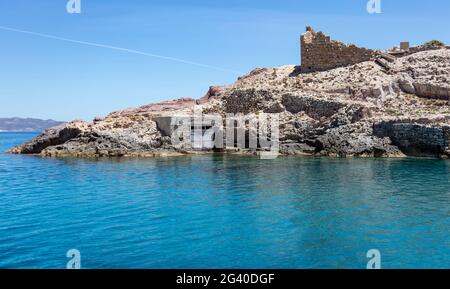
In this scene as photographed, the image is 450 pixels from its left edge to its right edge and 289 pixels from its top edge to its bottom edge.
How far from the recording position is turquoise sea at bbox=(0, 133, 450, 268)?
17.6 m

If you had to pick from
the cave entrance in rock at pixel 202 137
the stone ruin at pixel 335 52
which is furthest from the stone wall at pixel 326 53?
the cave entrance in rock at pixel 202 137

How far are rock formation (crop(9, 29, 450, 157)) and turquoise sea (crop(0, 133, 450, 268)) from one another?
8.77 m

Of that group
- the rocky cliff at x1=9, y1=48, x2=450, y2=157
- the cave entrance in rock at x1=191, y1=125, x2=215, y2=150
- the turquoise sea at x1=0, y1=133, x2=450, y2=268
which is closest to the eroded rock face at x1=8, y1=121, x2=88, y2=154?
the rocky cliff at x1=9, y1=48, x2=450, y2=157

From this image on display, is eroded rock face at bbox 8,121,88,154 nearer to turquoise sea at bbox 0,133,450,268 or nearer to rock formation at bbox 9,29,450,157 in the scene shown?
rock formation at bbox 9,29,450,157

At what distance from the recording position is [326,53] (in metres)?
66.6

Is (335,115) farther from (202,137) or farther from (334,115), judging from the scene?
(202,137)

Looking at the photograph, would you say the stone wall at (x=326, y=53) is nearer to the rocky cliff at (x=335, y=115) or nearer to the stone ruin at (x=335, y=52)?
the stone ruin at (x=335, y=52)

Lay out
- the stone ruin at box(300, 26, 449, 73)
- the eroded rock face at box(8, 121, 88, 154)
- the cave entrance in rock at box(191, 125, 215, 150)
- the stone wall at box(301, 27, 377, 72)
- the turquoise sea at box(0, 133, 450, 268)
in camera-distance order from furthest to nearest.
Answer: the stone wall at box(301, 27, 377, 72) < the stone ruin at box(300, 26, 449, 73) < the eroded rock face at box(8, 121, 88, 154) < the cave entrance in rock at box(191, 125, 215, 150) < the turquoise sea at box(0, 133, 450, 268)

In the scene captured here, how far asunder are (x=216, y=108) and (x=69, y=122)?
20.5m

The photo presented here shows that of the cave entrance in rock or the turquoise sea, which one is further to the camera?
the cave entrance in rock

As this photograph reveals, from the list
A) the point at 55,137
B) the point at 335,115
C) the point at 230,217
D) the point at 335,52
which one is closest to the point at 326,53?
the point at 335,52

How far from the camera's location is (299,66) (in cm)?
7075

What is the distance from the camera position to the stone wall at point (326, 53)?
65.6 m

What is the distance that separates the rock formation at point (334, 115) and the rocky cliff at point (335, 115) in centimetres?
10
